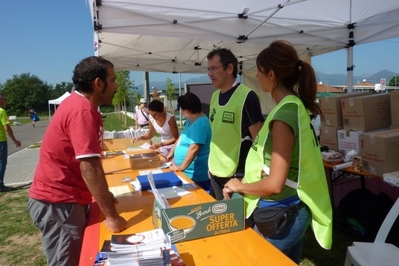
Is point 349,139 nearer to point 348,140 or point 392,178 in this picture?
point 348,140

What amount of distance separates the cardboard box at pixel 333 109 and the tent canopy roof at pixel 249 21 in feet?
2.89

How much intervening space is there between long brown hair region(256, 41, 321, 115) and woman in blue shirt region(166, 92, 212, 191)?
1210mm

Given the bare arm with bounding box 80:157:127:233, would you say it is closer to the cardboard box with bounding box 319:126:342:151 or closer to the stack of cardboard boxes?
the stack of cardboard boxes

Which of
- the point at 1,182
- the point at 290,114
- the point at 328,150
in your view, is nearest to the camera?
the point at 290,114

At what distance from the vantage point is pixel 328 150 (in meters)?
3.47

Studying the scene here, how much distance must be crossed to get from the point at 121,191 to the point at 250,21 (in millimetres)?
2434

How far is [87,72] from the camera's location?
4.75 ft

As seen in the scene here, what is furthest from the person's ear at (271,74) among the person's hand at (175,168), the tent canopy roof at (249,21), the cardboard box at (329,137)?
the cardboard box at (329,137)

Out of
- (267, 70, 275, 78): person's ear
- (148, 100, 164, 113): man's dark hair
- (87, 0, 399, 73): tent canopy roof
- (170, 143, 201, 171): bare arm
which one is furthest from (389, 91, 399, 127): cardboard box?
(148, 100, 164, 113): man's dark hair

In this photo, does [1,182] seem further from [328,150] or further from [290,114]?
[290,114]

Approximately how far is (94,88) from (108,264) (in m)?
0.86

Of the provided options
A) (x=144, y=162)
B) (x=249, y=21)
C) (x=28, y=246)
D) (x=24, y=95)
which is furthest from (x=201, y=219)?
(x=24, y=95)

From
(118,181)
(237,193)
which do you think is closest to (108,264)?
(237,193)

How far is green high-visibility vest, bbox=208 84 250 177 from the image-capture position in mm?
2000
